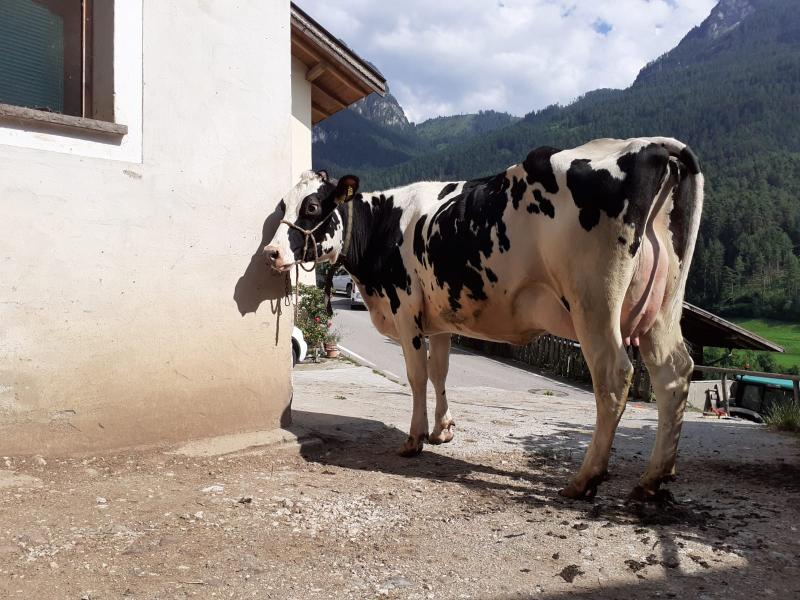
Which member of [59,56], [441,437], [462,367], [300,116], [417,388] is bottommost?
[462,367]

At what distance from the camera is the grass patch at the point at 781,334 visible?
223 ft

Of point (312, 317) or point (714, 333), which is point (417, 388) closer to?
point (312, 317)

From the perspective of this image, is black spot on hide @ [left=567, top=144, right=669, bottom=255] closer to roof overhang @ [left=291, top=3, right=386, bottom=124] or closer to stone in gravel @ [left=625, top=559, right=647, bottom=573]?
stone in gravel @ [left=625, top=559, right=647, bottom=573]

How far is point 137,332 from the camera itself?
15.2ft

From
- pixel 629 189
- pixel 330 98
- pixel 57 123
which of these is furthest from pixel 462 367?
pixel 57 123

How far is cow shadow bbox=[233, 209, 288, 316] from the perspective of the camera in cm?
520

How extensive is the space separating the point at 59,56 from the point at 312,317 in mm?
10620

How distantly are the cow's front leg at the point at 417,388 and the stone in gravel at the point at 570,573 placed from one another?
90.9 inches

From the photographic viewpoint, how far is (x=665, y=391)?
425 cm

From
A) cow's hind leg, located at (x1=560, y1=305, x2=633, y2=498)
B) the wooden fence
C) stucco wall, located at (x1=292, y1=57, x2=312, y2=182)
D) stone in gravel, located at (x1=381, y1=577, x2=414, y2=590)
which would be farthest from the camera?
the wooden fence

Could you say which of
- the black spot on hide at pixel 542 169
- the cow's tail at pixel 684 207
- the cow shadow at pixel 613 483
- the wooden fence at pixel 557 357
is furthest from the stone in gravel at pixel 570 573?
the wooden fence at pixel 557 357

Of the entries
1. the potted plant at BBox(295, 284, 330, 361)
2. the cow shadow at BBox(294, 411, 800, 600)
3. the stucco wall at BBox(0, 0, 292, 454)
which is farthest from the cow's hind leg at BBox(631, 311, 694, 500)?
the potted plant at BBox(295, 284, 330, 361)

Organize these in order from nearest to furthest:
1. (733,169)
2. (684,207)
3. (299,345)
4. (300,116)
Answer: (684,207)
(299,345)
(300,116)
(733,169)

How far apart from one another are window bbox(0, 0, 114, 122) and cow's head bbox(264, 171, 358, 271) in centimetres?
146
